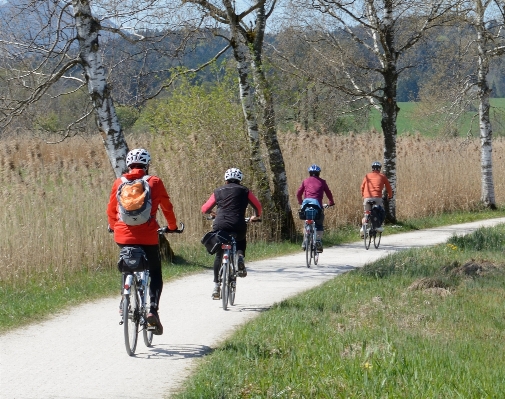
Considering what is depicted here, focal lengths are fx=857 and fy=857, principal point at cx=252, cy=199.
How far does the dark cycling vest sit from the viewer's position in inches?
437

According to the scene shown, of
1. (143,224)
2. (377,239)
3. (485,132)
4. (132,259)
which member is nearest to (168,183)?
(377,239)

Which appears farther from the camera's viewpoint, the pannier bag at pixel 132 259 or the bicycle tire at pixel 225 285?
the bicycle tire at pixel 225 285

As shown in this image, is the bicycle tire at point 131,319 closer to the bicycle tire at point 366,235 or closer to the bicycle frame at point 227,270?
the bicycle frame at point 227,270

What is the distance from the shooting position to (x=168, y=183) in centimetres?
1900

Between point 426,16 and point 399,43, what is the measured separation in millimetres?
1420

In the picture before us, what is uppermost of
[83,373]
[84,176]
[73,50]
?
[73,50]

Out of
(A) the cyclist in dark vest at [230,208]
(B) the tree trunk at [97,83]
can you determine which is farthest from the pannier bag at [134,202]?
(B) the tree trunk at [97,83]

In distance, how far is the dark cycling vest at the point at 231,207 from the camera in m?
11.1

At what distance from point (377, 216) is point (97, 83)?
23.4 feet

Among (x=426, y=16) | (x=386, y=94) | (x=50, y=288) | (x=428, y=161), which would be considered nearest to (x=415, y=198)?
(x=428, y=161)

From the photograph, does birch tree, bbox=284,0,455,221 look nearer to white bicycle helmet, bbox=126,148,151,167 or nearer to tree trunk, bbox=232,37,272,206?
tree trunk, bbox=232,37,272,206

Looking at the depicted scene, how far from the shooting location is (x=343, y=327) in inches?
363

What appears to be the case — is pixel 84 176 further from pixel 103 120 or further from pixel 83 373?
pixel 83 373

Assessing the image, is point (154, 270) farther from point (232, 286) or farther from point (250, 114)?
point (250, 114)
